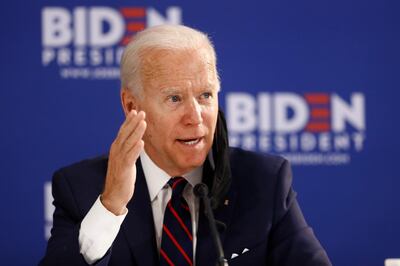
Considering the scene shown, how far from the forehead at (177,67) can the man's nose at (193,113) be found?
0.17 feet

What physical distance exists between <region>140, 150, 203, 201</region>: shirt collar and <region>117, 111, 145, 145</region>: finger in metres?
0.38

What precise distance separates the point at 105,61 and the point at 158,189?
113 cm

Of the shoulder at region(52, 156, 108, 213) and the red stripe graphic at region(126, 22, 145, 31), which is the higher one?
the red stripe graphic at region(126, 22, 145, 31)

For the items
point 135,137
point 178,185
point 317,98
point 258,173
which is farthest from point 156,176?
point 317,98

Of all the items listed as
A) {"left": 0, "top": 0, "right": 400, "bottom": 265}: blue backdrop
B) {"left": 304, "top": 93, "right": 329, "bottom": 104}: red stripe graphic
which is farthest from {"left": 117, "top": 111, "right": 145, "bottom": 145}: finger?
{"left": 304, "top": 93, "right": 329, "bottom": 104}: red stripe graphic

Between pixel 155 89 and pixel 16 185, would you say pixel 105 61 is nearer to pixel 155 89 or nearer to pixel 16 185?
pixel 16 185

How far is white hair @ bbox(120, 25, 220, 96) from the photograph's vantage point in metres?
2.14

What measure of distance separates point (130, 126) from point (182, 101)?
1.02 ft

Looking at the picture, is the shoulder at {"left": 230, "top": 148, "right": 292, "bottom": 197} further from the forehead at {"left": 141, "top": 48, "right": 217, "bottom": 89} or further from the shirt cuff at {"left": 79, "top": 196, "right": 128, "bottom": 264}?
the shirt cuff at {"left": 79, "top": 196, "right": 128, "bottom": 264}

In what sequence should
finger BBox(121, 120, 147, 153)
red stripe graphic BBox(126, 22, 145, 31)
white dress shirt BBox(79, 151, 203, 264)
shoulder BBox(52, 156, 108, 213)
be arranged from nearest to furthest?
finger BBox(121, 120, 147, 153) < white dress shirt BBox(79, 151, 203, 264) < shoulder BBox(52, 156, 108, 213) < red stripe graphic BBox(126, 22, 145, 31)

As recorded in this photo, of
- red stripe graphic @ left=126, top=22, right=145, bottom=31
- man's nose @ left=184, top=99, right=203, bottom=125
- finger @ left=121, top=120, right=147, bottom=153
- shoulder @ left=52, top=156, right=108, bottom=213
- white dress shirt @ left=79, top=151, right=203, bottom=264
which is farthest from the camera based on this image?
red stripe graphic @ left=126, top=22, right=145, bottom=31

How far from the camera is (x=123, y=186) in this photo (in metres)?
1.96

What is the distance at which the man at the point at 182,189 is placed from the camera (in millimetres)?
2148

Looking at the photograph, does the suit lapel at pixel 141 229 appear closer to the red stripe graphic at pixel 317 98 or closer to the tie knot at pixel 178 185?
the tie knot at pixel 178 185
